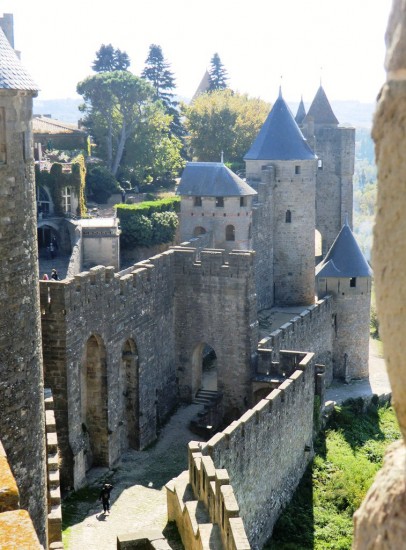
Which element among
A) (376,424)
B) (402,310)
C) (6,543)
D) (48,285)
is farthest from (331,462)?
(402,310)

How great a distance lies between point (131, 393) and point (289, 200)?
16074 mm

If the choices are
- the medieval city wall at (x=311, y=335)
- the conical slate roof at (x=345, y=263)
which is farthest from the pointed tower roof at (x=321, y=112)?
the medieval city wall at (x=311, y=335)

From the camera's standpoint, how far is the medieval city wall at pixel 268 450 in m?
18.7

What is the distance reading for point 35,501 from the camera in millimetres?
11562

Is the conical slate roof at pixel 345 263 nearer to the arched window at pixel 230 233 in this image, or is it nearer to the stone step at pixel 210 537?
the arched window at pixel 230 233

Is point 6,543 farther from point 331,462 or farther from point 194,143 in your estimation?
point 194,143

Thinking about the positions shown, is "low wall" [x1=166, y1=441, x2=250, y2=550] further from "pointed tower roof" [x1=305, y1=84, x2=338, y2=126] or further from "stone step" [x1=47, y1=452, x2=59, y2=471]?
"pointed tower roof" [x1=305, y1=84, x2=338, y2=126]

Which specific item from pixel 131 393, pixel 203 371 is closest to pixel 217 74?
pixel 203 371

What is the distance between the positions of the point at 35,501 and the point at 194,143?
147 feet

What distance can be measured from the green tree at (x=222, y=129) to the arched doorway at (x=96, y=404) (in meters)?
33.3

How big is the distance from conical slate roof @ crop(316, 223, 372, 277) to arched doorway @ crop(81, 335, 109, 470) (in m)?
14.0

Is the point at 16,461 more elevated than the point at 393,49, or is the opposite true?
the point at 393,49

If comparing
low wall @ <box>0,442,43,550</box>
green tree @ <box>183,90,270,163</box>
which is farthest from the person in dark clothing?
green tree @ <box>183,90,270,163</box>

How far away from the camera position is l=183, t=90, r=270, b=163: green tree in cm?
5459
